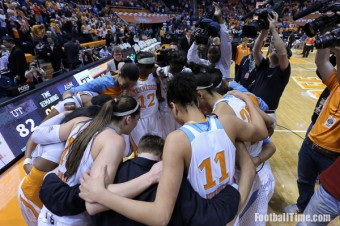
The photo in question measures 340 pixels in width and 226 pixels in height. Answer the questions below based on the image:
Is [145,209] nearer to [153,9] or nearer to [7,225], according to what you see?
[7,225]

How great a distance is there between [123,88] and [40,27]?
6.41 meters

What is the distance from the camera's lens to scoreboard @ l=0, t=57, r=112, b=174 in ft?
11.6

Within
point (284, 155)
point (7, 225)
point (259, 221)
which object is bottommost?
point (284, 155)

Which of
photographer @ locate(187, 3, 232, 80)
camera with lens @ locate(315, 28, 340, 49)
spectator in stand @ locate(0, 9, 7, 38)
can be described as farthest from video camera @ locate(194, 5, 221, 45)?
spectator in stand @ locate(0, 9, 7, 38)

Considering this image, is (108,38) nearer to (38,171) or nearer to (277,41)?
(277,41)

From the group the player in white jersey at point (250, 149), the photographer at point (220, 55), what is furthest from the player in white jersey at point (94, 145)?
the photographer at point (220, 55)

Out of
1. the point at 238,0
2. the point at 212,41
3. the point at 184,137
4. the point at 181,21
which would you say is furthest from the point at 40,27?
the point at 238,0

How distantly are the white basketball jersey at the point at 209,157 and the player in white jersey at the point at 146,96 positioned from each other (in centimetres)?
177

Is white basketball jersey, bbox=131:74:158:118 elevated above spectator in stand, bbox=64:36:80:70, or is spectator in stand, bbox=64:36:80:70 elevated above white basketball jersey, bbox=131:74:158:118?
white basketball jersey, bbox=131:74:158:118

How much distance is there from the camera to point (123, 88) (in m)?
2.97

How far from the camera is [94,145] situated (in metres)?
1.43

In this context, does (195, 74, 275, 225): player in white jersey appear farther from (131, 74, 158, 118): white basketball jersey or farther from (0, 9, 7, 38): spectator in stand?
(0, 9, 7, 38): spectator in stand

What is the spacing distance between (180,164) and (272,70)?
2.21 m

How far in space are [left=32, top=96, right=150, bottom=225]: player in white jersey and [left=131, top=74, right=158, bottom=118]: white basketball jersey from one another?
1397 millimetres
